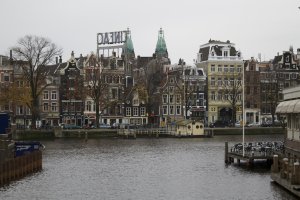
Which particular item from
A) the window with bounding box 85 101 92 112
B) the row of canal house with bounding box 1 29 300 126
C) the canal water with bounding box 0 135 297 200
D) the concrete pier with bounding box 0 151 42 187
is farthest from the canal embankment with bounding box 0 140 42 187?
the window with bounding box 85 101 92 112

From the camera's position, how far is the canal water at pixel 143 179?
45000 mm

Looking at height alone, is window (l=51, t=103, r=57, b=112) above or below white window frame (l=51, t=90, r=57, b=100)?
below

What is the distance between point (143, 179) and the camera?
176 ft

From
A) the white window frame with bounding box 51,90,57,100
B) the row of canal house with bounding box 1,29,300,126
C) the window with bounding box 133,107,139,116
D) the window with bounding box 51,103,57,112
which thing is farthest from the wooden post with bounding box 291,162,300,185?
the window with bounding box 133,107,139,116

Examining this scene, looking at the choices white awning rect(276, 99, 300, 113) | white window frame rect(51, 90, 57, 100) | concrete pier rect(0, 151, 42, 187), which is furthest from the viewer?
white window frame rect(51, 90, 57, 100)

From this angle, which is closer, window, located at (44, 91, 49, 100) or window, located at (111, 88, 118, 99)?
window, located at (44, 91, 49, 100)

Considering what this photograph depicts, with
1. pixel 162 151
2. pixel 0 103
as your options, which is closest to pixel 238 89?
pixel 0 103

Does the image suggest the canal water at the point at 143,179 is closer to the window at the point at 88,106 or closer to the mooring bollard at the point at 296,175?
the mooring bollard at the point at 296,175

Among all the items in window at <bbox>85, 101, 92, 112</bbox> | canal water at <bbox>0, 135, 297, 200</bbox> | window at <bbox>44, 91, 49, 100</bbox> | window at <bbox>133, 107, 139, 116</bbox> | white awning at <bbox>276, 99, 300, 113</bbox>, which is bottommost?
canal water at <bbox>0, 135, 297, 200</bbox>

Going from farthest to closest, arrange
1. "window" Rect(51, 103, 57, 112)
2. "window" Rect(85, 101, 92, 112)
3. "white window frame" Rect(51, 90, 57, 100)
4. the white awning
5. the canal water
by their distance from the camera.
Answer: "window" Rect(85, 101, 92, 112) < "window" Rect(51, 103, 57, 112) < "white window frame" Rect(51, 90, 57, 100) < the white awning < the canal water

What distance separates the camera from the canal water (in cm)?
4500

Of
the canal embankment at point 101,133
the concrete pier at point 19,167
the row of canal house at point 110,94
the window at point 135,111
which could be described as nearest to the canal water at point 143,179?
the concrete pier at point 19,167

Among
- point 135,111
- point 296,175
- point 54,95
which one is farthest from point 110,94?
point 296,175

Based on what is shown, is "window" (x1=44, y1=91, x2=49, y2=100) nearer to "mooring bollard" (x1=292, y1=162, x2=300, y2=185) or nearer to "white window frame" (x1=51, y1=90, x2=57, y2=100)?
"white window frame" (x1=51, y1=90, x2=57, y2=100)
